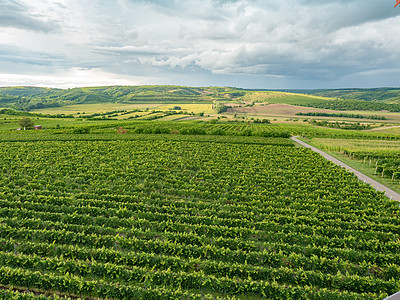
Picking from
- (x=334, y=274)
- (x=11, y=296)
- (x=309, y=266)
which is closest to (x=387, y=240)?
(x=334, y=274)

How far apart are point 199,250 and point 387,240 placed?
19.3 meters

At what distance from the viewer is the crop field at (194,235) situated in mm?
15664

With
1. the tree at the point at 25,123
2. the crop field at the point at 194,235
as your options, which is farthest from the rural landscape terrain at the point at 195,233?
the tree at the point at 25,123

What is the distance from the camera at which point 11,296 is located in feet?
46.3

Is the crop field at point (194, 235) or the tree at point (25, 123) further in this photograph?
the tree at point (25, 123)

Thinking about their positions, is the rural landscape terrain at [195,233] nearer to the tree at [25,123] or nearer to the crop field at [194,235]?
the crop field at [194,235]

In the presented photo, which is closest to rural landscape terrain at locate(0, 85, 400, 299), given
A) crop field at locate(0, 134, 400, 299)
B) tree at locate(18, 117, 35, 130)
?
crop field at locate(0, 134, 400, 299)

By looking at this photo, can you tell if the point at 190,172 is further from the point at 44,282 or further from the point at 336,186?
the point at 44,282

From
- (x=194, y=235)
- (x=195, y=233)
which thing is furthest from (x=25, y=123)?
(x=194, y=235)

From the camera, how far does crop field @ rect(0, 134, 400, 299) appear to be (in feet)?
51.4

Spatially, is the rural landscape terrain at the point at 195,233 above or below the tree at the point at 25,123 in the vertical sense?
below

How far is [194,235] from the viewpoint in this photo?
66.7 feet

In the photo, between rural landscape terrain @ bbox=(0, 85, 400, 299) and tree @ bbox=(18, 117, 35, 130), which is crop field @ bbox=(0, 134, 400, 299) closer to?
rural landscape terrain @ bbox=(0, 85, 400, 299)

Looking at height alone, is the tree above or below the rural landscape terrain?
above
